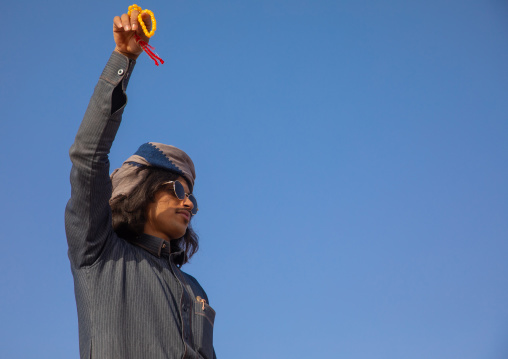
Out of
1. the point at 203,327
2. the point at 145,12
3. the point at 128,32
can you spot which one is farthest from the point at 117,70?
the point at 203,327

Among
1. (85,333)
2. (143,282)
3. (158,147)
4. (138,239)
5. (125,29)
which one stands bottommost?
(85,333)

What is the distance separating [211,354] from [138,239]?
87 cm

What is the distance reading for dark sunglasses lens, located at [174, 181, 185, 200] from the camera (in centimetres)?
408

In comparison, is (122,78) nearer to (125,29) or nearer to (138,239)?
(125,29)

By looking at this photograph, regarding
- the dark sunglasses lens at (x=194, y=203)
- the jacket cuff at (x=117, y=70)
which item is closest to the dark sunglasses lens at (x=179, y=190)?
the dark sunglasses lens at (x=194, y=203)

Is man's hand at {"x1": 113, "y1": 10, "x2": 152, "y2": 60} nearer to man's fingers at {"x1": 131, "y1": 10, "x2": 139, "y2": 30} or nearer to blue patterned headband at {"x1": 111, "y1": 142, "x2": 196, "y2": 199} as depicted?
man's fingers at {"x1": 131, "y1": 10, "x2": 139, "y2": 30}

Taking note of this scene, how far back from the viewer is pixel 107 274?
3367 mm

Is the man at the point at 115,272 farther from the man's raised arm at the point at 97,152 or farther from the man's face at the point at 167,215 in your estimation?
the man's face at the point at 167,215

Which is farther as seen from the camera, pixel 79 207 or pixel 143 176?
pixel 143 176

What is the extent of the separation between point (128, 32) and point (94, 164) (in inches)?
30.3

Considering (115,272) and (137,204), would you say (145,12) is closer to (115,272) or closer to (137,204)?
(137,204)

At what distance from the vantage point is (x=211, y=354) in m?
3.74

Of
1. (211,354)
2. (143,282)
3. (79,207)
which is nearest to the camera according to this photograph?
(79,207)

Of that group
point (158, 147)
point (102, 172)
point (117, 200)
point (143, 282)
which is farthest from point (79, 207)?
point (158, 147)
